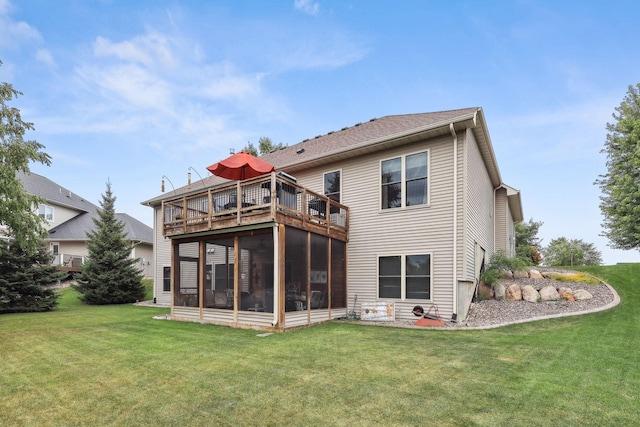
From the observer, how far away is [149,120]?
1756 cm

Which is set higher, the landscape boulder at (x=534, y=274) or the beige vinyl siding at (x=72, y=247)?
the beige vinyl siding at (x=72, y=247)

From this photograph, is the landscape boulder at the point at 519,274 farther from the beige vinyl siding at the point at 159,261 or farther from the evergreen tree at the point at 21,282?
the evergreen tree at the point at 21,282

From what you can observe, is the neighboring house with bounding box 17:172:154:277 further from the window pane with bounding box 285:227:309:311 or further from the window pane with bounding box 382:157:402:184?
the window pane with bounding box 382:157:402:184

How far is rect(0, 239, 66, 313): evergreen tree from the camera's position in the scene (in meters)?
13.6

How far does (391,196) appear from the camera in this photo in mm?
10602

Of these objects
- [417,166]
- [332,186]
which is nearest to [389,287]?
[417,166]

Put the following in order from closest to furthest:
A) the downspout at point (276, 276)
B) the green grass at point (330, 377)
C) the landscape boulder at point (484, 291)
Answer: the green grass at point (330, 377)
the downspout at point (276, 276)
the landscape boulder at point (484, 291)

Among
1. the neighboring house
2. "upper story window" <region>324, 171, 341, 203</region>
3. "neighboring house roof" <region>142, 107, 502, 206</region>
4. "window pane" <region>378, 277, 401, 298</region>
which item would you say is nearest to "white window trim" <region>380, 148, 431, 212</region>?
"neighboring house roof" <region>142, 107, 502, 206</region>

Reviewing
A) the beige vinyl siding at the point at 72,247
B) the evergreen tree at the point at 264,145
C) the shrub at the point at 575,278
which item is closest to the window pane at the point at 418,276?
the shrub at the point at 575,278

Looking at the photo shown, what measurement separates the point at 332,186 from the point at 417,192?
2.91m

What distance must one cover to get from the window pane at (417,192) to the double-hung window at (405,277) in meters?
1.49

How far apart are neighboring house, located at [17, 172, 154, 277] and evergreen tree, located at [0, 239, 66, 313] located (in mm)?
9875

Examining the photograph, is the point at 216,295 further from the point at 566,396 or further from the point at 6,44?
the point at 6,44

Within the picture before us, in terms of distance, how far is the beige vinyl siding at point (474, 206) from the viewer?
382 inches
